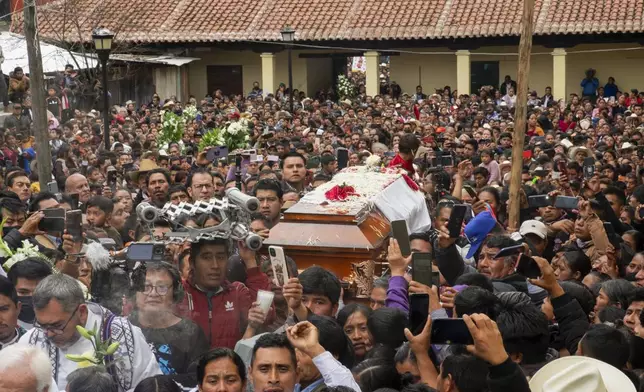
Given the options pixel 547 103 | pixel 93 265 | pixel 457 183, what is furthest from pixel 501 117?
pixel 93 265

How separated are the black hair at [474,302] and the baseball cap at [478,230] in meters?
2.80

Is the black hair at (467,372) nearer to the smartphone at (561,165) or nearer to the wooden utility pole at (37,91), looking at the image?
the wooden utility pole at (37,91)

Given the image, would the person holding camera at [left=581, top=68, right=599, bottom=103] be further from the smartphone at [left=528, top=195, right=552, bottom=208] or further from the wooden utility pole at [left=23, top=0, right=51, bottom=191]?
the smartphone at [left=528, top=195, right=552, bottom=208]

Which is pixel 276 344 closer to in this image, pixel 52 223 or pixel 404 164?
pixel 52 223

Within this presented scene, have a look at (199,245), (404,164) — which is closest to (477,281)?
(199,245)

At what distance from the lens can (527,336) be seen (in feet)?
18.9

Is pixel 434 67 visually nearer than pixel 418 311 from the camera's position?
No

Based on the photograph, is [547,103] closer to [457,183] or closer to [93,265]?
[457,183]

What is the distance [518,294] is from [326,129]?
16251mm

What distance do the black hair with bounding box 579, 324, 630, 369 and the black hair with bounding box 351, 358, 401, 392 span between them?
0.91 m

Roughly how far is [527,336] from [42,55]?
20.3 m

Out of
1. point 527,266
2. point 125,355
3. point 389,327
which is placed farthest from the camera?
point 527,266

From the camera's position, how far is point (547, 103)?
1093 inches

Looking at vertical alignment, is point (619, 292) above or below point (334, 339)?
below
